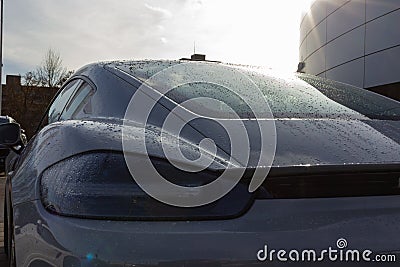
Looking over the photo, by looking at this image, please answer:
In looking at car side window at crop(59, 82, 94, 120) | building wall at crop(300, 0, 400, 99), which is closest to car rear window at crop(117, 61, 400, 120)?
car side window at crop(59, 82, 94, 120)

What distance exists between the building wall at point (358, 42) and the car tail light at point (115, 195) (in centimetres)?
1838

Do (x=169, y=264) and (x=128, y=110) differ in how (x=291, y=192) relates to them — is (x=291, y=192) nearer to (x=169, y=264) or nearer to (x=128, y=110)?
(x=169, y=264)

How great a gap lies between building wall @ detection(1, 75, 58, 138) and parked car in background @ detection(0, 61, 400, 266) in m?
35.8

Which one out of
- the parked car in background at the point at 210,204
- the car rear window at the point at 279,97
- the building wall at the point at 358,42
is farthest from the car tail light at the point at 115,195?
the building wall at the point at 358,42

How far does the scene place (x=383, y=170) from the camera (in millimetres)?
1464

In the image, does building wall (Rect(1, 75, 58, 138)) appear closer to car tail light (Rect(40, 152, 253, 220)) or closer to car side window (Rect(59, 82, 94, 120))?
car side window (Rect(59, 82, 94, 120))

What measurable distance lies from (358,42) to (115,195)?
2118 centimetres

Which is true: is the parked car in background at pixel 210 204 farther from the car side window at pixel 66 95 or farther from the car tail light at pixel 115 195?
the car side window at pixel 66 95

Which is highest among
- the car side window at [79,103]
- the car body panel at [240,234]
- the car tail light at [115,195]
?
the car side window at [79,103]

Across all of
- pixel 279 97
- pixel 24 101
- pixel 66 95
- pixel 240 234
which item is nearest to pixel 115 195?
pixel 240 234

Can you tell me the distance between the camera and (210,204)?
147 centimetres

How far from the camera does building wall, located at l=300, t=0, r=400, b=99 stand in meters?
18.8

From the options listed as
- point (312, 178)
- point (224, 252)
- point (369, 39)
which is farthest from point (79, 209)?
point (369, 39)

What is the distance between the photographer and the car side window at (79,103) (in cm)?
234
